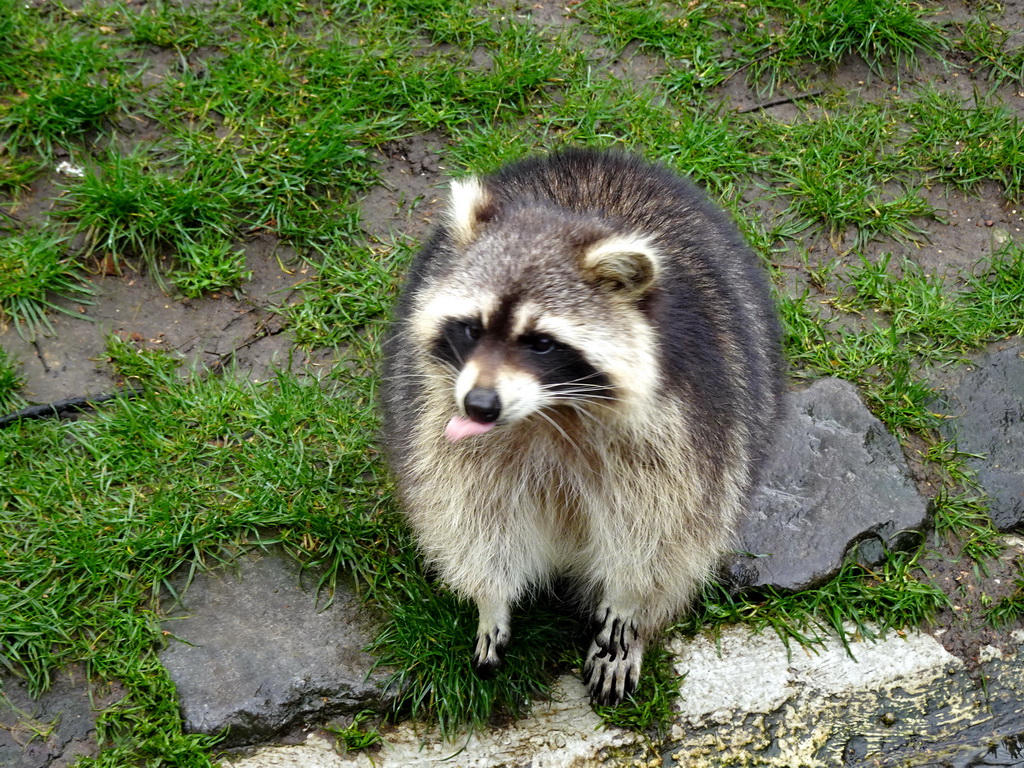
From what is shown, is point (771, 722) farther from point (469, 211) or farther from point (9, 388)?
point (9, 388)

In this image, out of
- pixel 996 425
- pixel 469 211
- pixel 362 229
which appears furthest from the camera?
pixel 362 229

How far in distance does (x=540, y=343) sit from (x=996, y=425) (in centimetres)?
213

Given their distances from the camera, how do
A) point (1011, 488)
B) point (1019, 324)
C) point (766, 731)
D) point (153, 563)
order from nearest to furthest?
point (766, 731) < point (153, 563) < point (1011, 488) < point (1019, 324)

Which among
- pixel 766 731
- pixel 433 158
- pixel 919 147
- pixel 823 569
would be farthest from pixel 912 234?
pixel 766 731

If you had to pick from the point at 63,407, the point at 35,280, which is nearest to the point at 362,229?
the point at 35,280

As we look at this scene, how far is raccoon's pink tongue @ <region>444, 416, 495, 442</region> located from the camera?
233 cm

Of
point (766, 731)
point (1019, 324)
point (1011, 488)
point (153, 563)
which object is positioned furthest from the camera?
point (1019, 324)

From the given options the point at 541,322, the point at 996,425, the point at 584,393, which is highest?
the point at 541,322

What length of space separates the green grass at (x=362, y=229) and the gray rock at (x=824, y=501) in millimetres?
89

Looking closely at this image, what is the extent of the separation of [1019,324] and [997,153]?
0.86 m

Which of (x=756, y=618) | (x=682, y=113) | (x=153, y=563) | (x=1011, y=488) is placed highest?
(x=682, y=113)

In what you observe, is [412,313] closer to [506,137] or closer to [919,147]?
[506,137]

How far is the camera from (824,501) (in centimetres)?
341

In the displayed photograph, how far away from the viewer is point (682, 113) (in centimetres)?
457
